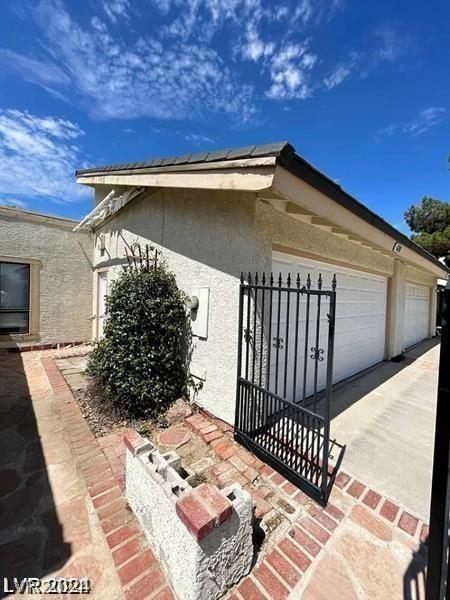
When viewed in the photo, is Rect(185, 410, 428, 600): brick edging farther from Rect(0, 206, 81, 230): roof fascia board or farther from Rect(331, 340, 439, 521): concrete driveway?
Rect(0, 206, 81, 230): roof fascia board

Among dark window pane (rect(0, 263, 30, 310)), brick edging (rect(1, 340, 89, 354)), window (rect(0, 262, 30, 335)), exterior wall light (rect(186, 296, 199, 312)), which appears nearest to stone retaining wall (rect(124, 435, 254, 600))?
exterior wall light (rect(186, 296, 199, 312))

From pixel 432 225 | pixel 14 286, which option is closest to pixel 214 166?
pixel 14 286

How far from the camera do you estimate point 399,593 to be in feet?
7.07

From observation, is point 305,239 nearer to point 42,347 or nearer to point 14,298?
point 42,347

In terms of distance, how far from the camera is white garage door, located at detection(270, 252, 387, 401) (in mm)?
5156

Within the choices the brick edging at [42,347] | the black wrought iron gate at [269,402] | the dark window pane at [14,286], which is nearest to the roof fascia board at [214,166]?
the black wrought iron gate at [269,402]

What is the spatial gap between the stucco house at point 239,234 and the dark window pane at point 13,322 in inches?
194

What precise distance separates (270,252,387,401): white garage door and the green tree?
18.1m

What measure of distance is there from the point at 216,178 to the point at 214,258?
4.70ft

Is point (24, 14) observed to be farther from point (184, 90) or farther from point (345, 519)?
point (345, 519)

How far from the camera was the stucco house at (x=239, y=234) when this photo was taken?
346 centimetres

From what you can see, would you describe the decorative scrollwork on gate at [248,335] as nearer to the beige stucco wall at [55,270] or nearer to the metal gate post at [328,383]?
the metal gate post at [328,383]

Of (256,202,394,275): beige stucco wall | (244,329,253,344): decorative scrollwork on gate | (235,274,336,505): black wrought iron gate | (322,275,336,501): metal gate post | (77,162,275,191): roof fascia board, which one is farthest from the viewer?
(256,202,394,275): beige stucco wall

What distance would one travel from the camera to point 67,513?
2.91 metres
